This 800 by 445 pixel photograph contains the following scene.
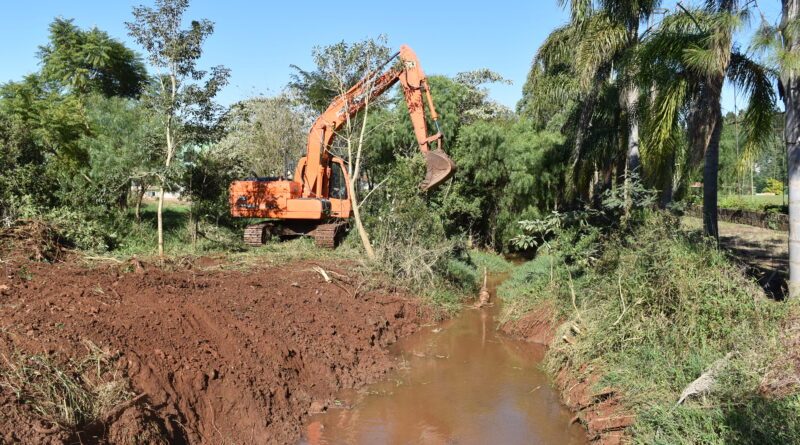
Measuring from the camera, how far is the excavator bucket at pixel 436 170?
1455 centimetres

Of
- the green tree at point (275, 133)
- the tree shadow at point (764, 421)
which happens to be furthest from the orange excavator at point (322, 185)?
the green tree at point (275, 133)

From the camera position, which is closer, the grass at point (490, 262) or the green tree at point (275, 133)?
the grass at point (490, 262)

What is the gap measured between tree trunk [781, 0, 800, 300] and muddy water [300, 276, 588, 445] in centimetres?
421

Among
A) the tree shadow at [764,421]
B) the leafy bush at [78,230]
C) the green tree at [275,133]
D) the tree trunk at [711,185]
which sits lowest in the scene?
the tree shadow at [764,421]

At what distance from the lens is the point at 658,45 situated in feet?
37.7

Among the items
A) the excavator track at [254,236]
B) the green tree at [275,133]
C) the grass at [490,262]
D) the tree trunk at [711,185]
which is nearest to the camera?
the tree trunk at [711,185]

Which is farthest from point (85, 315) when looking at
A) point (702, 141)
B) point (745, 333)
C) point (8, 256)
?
point (702, 141)

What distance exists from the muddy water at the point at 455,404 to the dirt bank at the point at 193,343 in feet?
1.51

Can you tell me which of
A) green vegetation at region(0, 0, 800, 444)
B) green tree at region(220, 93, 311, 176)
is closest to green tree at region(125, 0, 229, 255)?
green vegetation at region(0, 0, 800, 444)

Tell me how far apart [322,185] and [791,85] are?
11968 millimetres

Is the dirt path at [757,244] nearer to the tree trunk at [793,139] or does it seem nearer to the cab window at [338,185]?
the tree trunk at [793,139]

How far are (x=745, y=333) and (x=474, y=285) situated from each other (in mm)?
9778

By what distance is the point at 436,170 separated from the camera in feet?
48.0

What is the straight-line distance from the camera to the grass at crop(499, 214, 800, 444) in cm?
575
